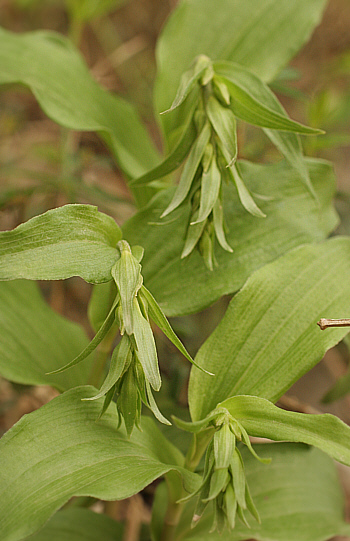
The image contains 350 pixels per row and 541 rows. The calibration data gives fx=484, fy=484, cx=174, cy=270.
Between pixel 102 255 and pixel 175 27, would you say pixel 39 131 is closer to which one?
pixel 175 27

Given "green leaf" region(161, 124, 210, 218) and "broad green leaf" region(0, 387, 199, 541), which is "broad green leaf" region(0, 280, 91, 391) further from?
"green leaf" region(161, 124, 210, 218)

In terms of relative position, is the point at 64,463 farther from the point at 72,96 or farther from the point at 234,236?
the point at 72,96

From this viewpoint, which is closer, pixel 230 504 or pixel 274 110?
pixel 230 504

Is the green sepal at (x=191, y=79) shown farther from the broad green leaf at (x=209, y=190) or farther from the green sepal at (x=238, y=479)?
the green sepal at (x=238, y=479)

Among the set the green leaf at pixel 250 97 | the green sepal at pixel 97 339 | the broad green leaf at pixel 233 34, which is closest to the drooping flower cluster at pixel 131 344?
the green sepal at pixel 97 339

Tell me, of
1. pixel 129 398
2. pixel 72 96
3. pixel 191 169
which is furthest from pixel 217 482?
pixel 72 96

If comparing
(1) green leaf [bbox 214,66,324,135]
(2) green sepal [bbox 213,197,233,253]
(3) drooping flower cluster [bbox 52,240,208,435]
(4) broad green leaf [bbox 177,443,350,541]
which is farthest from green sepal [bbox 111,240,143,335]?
(4) broad green leaf [bbox 177,443,350,541]

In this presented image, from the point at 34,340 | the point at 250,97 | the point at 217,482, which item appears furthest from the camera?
the point at 34,340

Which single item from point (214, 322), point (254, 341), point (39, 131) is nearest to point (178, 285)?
point (254, 341)
